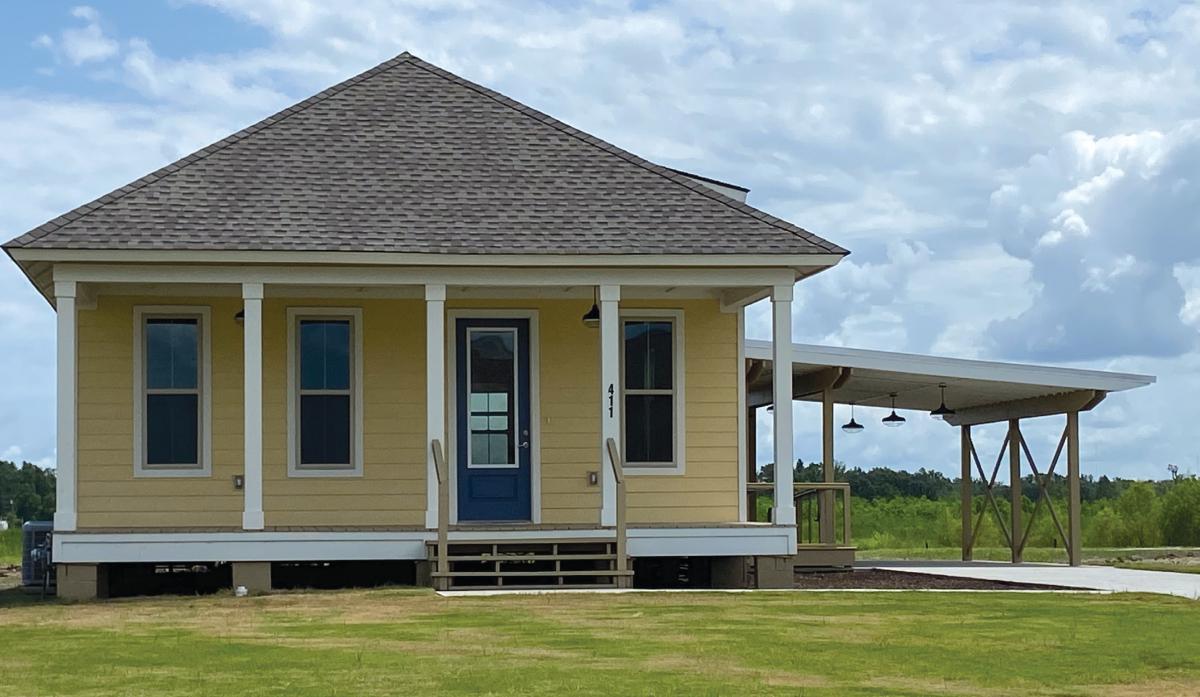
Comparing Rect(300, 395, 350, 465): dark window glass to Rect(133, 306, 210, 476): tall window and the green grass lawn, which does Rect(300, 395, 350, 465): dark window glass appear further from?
the green grass lawn

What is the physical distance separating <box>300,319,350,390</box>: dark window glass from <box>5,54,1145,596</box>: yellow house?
0.02 meters

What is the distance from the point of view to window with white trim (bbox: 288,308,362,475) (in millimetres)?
19219

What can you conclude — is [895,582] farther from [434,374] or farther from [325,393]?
[325,393]

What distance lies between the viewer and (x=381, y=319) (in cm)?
1942

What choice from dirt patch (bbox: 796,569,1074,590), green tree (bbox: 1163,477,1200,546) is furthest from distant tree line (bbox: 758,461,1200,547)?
dirt patch (bbox: 796,569,1074,590)

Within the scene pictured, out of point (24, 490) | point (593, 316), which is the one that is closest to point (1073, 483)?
point (593, 316)

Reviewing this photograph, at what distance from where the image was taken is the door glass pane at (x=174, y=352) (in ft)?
62.6

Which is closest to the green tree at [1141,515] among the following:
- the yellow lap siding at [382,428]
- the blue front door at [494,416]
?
the yellow lap siding at [382,428]

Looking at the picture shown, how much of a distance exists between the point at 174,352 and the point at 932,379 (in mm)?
10108

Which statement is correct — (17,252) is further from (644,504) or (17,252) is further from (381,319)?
(644,504)

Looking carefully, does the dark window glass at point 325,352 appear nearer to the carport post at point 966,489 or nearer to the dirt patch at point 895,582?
the dirt patch at point 895,582

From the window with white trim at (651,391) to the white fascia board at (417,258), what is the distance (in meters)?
1.96

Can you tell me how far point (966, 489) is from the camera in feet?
93.2

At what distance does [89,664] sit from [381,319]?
29.4 ft
